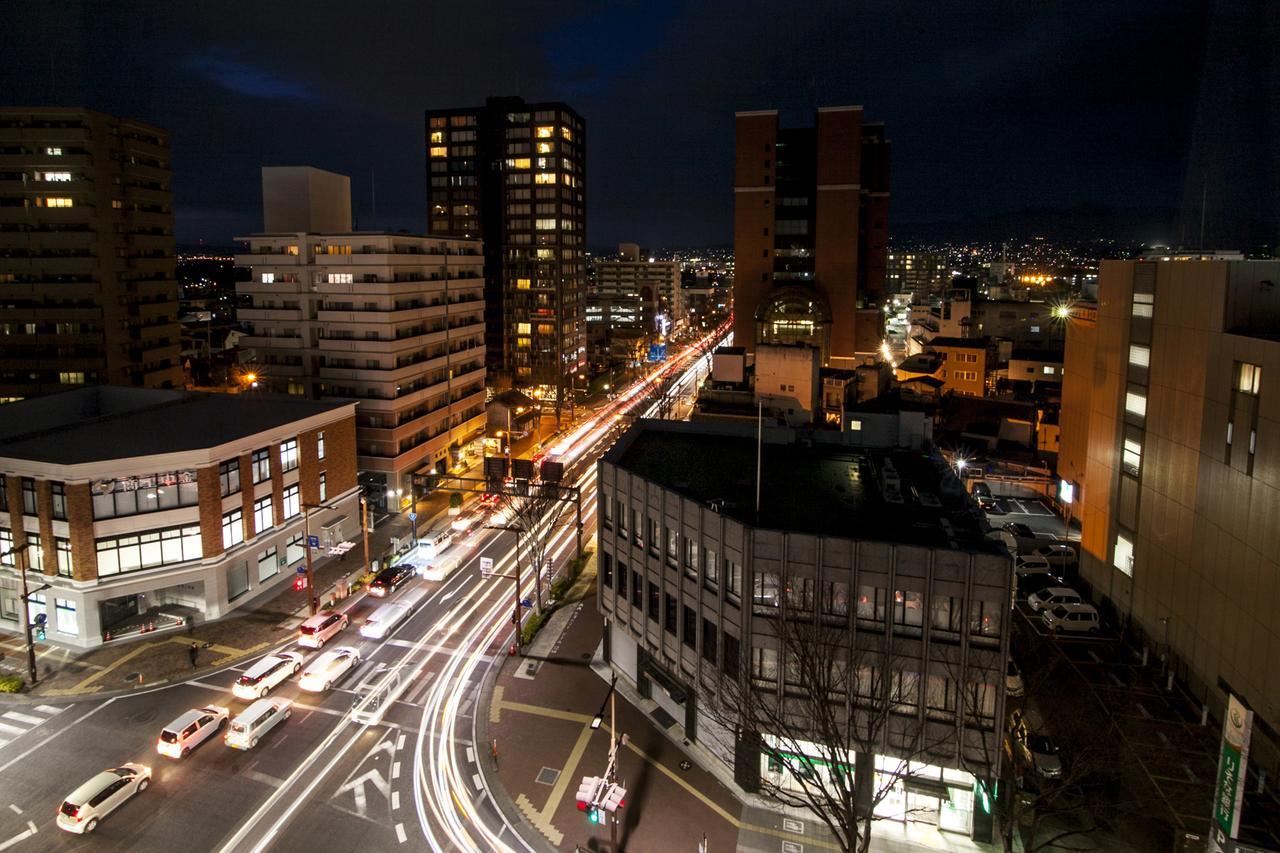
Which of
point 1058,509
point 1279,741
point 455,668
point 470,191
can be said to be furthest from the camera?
point 470,191

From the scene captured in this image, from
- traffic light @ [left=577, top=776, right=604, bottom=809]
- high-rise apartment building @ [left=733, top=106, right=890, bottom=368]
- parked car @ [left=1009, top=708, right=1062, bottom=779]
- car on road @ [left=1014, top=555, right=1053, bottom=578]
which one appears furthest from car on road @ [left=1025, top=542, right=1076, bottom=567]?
high-rise apartment building @ [left=733, top=106, right=890, bottom=368]

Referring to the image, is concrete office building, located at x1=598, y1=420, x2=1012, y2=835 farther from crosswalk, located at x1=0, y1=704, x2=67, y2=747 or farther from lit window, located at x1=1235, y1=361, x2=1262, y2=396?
crosswalk, located at x1=0, y1=704, x2=67, y2=747

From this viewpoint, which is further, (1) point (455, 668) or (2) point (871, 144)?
(2) point (871, 144)

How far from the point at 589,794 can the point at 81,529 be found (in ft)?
97.0

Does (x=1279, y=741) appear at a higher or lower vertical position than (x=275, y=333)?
lower

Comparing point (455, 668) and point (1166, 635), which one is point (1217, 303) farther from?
point (455, 668)

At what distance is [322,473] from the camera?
48.3 m

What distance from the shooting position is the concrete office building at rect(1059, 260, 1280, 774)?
25672 mm

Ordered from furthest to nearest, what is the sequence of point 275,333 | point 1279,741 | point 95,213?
point 95,213
point 275,333
point 1279,741

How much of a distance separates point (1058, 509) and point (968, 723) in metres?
38.1

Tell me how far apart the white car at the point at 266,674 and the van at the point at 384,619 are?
3991 mm

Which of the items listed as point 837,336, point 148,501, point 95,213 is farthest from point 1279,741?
point 95,213

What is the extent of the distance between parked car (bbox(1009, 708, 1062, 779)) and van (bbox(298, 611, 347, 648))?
31607 millimetres

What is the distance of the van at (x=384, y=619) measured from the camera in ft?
123
